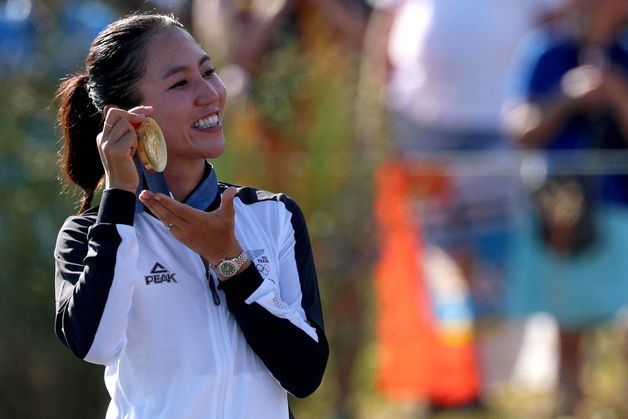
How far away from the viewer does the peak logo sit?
280 cm

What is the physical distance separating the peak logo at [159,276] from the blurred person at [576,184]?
11.3 feet

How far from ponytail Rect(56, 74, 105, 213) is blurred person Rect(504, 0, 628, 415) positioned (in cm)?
330

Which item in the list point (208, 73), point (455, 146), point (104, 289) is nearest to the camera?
point (104, 289)

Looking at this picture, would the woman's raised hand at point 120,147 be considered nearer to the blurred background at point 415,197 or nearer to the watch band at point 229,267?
the watch band at point 229,267

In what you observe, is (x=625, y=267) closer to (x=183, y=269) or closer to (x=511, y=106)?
(x=511, y=106)

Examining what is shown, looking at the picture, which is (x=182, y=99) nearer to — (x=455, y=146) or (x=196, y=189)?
(x=196, y=189)

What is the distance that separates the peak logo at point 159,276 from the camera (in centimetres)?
280

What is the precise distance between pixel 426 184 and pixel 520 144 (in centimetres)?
49

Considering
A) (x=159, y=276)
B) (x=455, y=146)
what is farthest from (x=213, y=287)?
(x=455, y=146)

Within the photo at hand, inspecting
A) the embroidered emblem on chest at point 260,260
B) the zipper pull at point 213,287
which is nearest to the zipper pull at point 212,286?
the zipper pull at point 213,287

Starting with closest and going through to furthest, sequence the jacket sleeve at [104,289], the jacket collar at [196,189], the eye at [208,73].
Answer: the jacket sleeve at [104,289]
the jacket collar at [196,189]
the eye at [208,73]

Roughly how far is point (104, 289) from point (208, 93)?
550mm

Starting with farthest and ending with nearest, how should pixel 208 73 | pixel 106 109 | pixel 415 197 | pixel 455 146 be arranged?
1. pixel 455 146
2. pixel 415 197
3. pixel 208 73
4. pixel 106 109

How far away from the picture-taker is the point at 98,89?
3.05m
